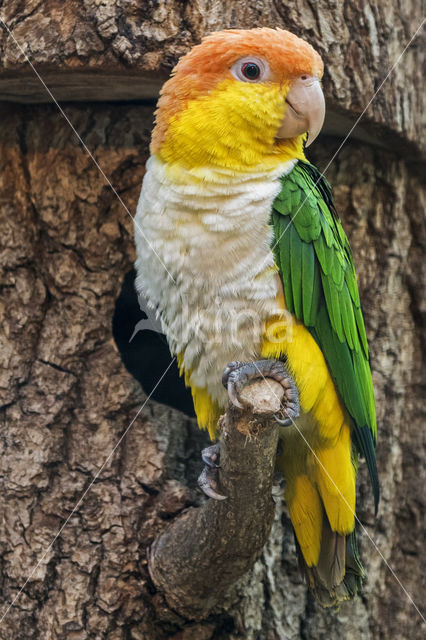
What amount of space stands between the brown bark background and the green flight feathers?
0.46 m

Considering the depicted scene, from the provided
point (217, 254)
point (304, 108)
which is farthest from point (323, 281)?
point (304, 108)

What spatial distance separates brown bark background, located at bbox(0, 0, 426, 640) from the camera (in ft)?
8.74

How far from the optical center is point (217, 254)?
237cm

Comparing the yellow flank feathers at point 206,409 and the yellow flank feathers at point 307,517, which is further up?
the yellow flank feathers at point 206,409

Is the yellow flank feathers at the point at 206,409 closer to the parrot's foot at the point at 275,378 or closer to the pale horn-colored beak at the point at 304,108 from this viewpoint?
the parrot's foot at the point at 275,378

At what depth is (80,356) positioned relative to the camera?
293 cm

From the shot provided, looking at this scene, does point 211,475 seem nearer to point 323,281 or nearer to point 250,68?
point 323,281

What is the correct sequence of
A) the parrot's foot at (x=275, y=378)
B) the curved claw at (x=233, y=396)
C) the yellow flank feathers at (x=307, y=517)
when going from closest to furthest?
1. the curved claw at (x=233, y=396)
2. the parrot's foot at (x=275, y=378)
3. the yellow flank feathers at (x=307, y=517)

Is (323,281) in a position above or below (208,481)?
above

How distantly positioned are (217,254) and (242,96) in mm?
513

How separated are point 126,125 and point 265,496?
1.54 m

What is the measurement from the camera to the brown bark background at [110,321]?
8.74 ft

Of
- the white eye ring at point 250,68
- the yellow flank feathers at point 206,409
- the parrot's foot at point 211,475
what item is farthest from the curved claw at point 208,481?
the white eye ring at point 250,68

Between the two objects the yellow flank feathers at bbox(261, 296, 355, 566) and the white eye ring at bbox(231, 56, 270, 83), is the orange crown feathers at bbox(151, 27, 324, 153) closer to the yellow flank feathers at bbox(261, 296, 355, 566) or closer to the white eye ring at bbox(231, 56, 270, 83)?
the white eye ring at bbox(231, 56, 270, 83)
